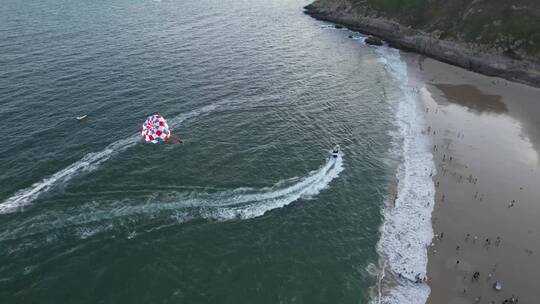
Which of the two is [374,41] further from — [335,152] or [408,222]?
[408,222]

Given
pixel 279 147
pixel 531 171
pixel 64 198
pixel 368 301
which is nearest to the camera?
pixel 368 301

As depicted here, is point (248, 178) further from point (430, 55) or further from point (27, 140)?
point (430, 55)

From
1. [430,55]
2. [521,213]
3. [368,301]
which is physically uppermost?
[430,55]

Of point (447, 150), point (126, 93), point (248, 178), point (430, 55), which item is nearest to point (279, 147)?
point (248, 178)

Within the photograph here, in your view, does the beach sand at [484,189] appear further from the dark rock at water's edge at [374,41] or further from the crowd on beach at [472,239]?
the dark rock at water's edge at [374,41]

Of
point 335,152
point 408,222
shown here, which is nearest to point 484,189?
point 408,222

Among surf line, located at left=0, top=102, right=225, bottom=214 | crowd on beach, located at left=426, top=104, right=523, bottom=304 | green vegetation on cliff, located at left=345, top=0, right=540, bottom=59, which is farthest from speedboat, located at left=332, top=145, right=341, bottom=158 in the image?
green vegetation on cliff, located at left=345, top=0, right=540, bottom=59
